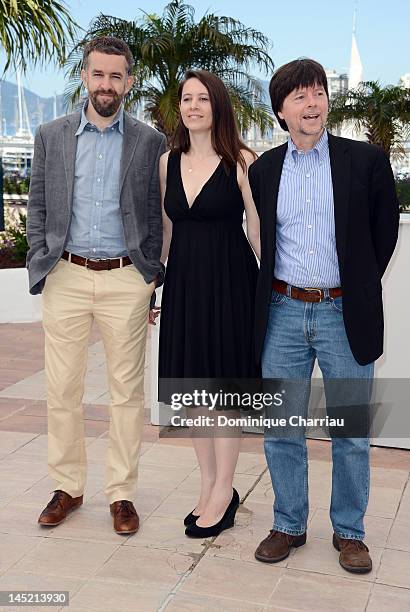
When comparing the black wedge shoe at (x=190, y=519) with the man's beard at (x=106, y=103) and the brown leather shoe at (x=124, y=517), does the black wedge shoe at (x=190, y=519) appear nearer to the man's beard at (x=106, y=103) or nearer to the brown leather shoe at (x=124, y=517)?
the brown leather shoe at (x=124, y=517)

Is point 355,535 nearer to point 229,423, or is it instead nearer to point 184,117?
point 229,423

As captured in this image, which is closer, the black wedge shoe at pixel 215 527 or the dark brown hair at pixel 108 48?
the dark brown hair at pixel 108 48

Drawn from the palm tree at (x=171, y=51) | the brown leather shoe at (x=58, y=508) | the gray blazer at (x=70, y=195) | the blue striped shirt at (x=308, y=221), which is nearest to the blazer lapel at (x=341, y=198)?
Result: the blue striped shirt at (x=308, y=221)

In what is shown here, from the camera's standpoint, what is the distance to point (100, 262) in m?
3.74

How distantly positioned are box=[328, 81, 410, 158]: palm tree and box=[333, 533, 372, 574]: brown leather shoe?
49.7 feet

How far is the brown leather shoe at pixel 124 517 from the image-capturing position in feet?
12.4

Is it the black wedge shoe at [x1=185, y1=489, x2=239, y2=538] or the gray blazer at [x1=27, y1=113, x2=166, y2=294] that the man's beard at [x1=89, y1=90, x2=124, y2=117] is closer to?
the gray blazer at [x1=27, y1=113, x2=166, y2=294]

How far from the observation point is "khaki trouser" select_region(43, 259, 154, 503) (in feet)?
12.4

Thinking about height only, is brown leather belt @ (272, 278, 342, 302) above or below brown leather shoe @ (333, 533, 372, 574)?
above

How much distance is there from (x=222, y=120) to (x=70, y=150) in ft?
2.24

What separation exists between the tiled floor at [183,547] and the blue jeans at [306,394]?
0.20 m

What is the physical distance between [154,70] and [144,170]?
1141 cm

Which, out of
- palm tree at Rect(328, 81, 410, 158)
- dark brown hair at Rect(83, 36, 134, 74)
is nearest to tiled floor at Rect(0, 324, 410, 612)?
dark brown hair at Rect(83, 36, 134, 74)

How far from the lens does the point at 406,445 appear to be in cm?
497
